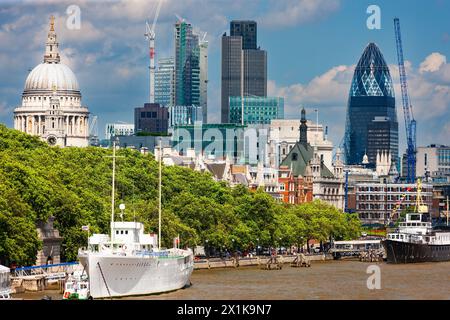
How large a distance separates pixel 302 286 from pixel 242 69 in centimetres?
10613

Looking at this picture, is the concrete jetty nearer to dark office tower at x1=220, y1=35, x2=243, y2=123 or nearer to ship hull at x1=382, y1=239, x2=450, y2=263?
ship hull at x1=382, y1=239, x2=450, y2=263

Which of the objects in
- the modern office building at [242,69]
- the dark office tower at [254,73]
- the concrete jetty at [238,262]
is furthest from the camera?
the dark office tower at [254,73]

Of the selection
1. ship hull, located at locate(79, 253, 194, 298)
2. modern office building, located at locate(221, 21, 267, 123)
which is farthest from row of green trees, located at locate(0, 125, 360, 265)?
modern office building, located at locate(221, 21, 267, 123)

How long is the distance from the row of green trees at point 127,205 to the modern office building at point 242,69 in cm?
3636

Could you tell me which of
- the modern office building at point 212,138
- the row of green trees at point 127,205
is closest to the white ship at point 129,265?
the row of green trees at point 127,205

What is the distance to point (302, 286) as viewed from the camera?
59000 mm

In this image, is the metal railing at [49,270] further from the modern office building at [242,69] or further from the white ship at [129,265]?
the modern office building at [242,69]

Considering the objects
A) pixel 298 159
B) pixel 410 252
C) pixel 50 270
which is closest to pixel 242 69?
pixel 298 159

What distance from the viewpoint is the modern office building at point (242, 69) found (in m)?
158

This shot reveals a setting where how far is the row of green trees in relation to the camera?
57.6 metres

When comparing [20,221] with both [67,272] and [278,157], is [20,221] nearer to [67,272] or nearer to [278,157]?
[67,272]

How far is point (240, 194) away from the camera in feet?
340

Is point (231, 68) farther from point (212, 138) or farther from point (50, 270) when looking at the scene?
point (50, 270)
